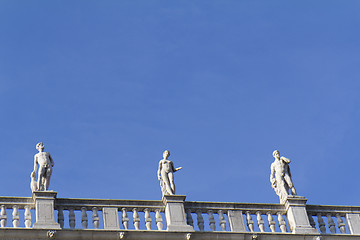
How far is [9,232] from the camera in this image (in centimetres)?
2956

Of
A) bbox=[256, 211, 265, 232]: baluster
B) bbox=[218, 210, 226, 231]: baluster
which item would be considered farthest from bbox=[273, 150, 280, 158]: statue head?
bbox=[218, 210, 226, 231]: baluster

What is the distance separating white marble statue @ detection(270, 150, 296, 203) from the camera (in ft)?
111

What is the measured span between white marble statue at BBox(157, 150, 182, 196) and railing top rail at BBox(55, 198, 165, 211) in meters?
0.93

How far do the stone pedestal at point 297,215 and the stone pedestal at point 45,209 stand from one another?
732 cm

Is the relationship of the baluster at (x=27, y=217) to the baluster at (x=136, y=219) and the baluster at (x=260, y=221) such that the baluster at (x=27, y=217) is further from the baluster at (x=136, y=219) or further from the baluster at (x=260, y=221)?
the baluster at (x=260, y=221)

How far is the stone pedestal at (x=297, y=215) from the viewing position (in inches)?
1264

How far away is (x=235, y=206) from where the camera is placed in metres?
32.6

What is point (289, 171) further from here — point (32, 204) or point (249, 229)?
point (32, 204)

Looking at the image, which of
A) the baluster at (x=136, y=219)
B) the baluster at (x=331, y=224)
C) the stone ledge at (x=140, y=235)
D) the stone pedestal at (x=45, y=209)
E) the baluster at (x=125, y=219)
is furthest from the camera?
the baluster at (x=331, y=224)

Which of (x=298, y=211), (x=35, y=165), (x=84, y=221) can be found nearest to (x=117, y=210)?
(x=84, y=221)

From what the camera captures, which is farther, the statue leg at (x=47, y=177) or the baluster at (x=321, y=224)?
the baluster at (x=321, y=224)

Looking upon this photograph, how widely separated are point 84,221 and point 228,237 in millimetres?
4301

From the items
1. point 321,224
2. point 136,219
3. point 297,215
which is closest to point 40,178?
point 136,219

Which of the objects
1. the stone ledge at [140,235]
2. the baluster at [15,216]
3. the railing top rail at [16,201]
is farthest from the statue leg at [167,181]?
the baluster at [15,216]
